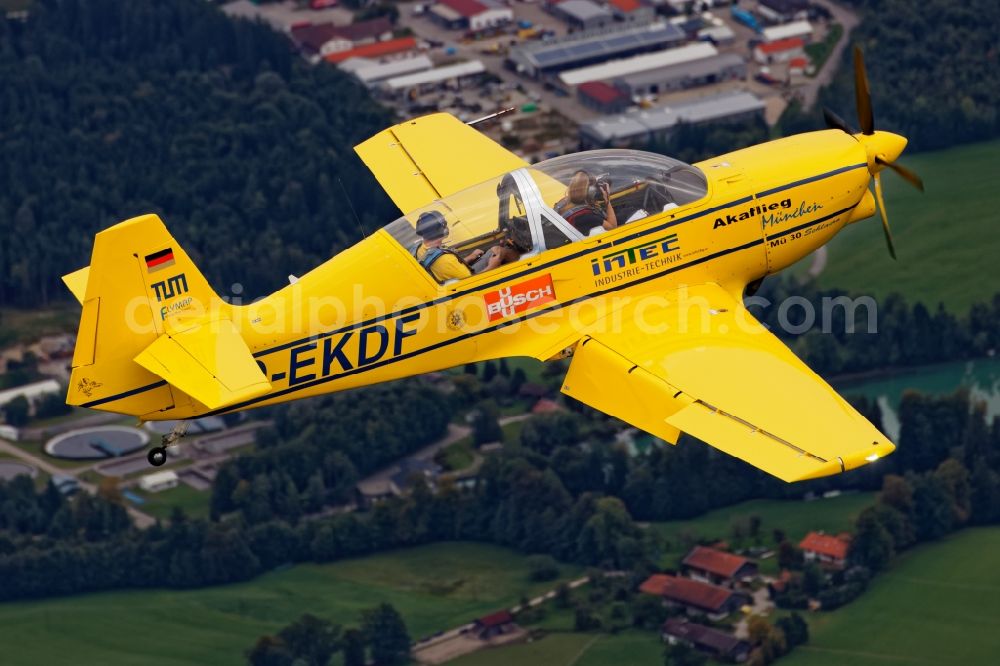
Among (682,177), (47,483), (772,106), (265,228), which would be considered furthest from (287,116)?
(682,177)

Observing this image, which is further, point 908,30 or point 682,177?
point 908,30

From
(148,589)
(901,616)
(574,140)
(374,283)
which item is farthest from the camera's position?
(574,140)

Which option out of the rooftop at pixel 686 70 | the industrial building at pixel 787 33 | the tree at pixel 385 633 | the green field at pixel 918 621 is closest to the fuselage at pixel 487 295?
the green field at pixel 918 621

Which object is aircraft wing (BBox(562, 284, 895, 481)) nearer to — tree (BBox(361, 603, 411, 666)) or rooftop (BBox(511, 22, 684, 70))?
tree (BBox(361, 603, 411, 666))

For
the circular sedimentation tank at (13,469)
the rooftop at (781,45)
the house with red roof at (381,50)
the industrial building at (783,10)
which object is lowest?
the circular sedimentation tank at (13,469)

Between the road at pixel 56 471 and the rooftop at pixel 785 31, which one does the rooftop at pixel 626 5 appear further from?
the road at pixel 56 471

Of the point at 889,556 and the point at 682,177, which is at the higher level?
the point at 682,177

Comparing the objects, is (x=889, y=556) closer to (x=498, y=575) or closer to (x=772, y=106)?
(x=498, y=575)
